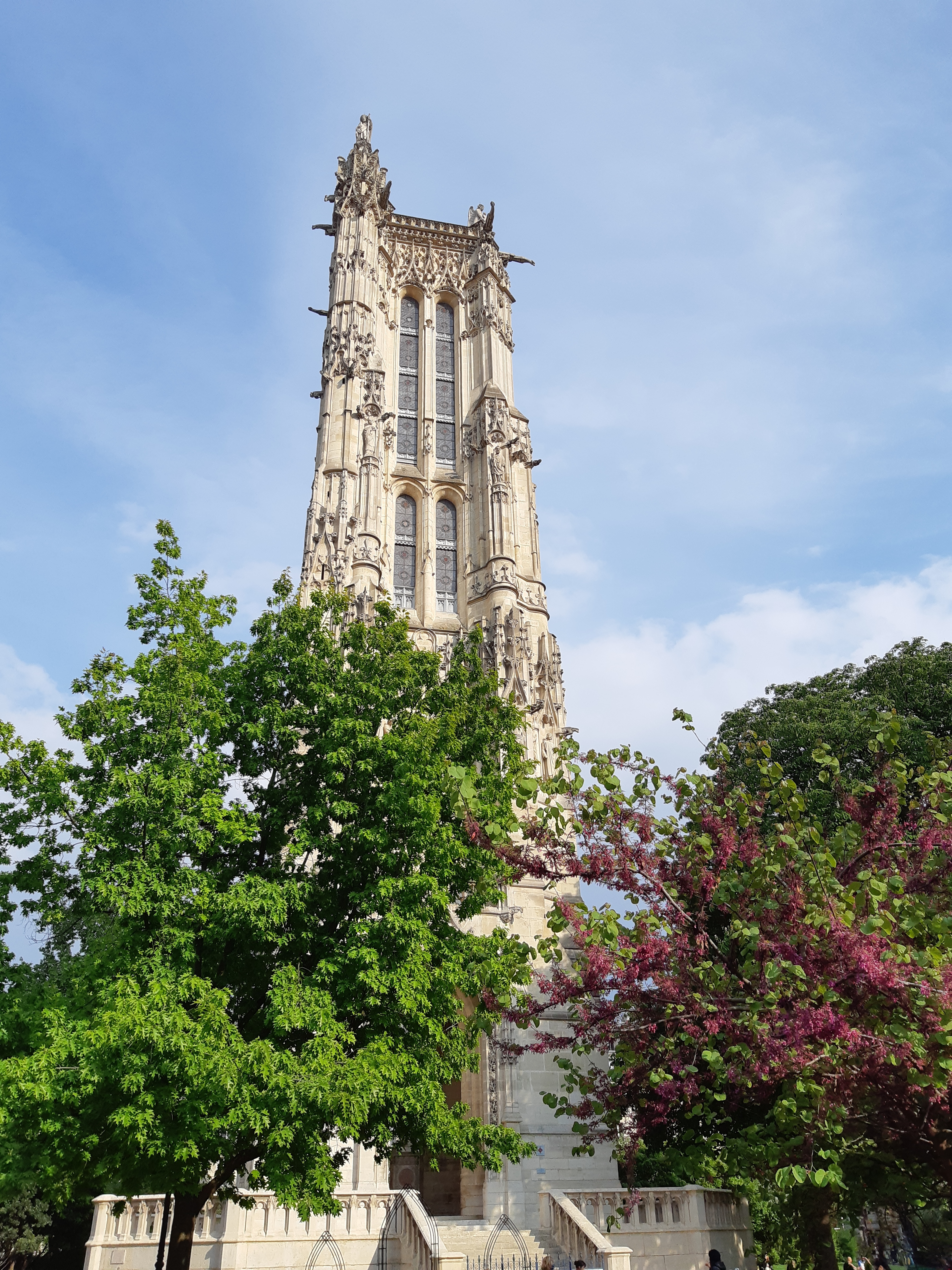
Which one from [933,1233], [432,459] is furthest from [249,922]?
[933,1233]

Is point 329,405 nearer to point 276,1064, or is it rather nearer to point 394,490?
point 394,490

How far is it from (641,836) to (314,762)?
180 inches

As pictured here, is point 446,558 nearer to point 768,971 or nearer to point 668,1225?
point 668,1225

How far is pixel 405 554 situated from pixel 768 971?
2634 centimetres

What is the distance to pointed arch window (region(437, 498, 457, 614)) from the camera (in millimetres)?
32719

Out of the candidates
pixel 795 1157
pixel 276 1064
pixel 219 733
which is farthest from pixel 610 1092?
pixel 219 733

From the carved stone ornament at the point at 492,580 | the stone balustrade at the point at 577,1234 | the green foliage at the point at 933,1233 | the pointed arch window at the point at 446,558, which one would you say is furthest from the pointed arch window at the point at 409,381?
the green foliage at the point at 933,1233

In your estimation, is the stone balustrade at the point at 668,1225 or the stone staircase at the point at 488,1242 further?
the stone staircase at the point at 488,1242

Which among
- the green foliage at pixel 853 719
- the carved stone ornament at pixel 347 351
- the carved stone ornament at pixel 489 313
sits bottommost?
the green foliage at pixel 853 719

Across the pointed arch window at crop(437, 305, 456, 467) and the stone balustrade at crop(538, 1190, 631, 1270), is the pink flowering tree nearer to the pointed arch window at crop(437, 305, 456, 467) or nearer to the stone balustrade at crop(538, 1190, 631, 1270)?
the stone balustrade at crop(538, 1190, 631, 1270)

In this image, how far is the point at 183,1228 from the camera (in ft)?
34.1

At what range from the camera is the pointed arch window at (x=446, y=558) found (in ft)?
107

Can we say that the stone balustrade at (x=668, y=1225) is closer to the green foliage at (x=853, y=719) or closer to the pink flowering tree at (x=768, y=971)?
the pink flowering tree at (x=768, y=971)

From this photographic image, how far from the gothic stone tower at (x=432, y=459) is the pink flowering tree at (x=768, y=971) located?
35.1 ft
